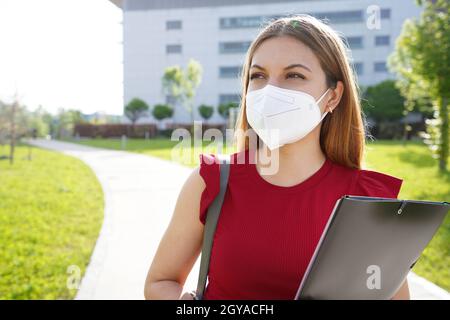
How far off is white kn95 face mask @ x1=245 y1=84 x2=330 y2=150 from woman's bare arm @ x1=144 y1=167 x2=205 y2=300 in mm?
318

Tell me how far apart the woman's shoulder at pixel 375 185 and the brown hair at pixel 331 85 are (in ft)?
0.38

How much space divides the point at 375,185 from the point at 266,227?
0.42 metres

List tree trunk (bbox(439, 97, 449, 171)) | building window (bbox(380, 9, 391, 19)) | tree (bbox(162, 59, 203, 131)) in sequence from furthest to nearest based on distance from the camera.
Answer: building window (bbox(380, 9, 391, 19))
tree (bbox(162, 59, 203, 131))
tree trunk (bbox(439, 97, 449, 171))

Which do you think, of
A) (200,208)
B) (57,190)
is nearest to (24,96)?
(57,190)

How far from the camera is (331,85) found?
169cm

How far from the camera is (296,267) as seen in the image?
4.75 ft

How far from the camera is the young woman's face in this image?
61.3 inches

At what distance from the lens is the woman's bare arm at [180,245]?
1.57 m

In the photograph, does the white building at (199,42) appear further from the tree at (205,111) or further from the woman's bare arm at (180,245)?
the woman's bare arm at (180,245)

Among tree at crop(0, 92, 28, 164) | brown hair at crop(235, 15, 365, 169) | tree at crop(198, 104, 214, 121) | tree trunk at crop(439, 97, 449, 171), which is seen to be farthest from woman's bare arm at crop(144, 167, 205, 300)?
tree at crop(198, 104, 214, 121)

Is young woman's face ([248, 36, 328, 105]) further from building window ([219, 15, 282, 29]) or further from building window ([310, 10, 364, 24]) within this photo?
building window ([219, 15, 282, 29])

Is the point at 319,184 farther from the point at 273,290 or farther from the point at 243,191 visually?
the point at 273,290

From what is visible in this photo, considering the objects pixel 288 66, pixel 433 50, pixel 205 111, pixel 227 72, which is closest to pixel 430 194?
pixel 433 50

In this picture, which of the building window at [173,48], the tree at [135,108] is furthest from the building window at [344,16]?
the tree at [135,108]
